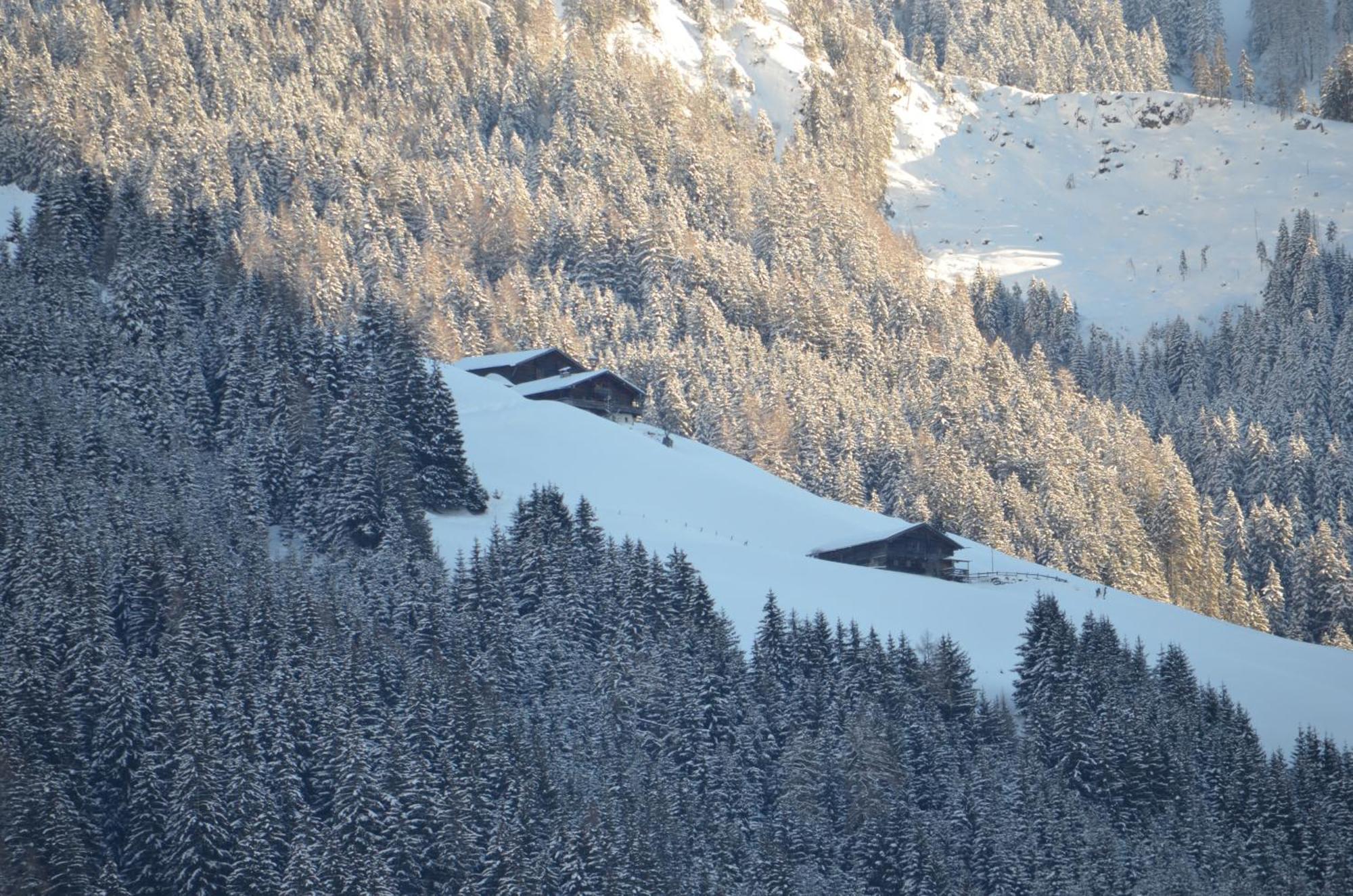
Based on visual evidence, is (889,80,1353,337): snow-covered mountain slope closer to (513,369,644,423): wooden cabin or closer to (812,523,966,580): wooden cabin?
(513,369,644,423): wooden cabin

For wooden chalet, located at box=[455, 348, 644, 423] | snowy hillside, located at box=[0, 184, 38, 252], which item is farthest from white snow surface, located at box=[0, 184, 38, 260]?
wooden chalet, located at box=[455, 348, 644, 423]

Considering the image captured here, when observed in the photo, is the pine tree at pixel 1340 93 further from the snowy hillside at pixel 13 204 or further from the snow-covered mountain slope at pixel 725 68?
the snowy hillside at pixel 13 204

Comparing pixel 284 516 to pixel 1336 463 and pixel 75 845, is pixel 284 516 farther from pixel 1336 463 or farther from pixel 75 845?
pixel 1336 463

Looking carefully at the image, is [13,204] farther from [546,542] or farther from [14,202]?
[546,542]

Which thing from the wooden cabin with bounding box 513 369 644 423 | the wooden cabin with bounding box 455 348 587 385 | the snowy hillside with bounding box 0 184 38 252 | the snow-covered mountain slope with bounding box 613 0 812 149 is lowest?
the wooden cabin with bounding box 513 369 644 423

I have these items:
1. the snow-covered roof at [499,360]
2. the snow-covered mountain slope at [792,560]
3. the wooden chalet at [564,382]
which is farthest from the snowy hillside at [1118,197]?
the snow-covered mountain slope at [792,560]

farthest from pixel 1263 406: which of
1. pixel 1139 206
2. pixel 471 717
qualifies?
pixel 471 717
